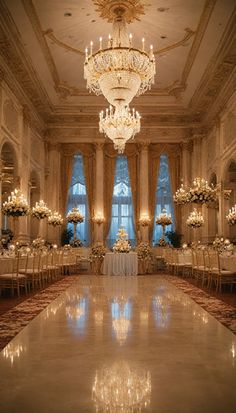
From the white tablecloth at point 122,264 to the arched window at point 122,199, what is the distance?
4509 mm

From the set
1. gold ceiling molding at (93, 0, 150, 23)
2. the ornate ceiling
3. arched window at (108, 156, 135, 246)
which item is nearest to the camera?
gold ceiling molding at (93, 0, 150, 23)

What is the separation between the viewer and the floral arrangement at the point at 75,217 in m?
17.5

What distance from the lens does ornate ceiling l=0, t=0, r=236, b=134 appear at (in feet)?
33.0

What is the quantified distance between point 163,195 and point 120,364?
15453 millimetres

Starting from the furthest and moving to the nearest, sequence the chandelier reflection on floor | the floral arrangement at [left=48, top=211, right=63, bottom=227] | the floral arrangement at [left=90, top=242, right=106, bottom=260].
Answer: the floral arrangement at [left=48, top=211, right=63, bottom=227] < the floral arrangement at [left=90, top=242, right=106, bottom=260] < the chandelier reflection on floor

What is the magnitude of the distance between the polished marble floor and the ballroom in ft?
0.06

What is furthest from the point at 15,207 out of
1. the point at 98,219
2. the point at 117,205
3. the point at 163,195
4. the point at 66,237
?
the point at 163,195

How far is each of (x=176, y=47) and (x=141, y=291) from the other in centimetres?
700

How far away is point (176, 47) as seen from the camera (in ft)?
40.4

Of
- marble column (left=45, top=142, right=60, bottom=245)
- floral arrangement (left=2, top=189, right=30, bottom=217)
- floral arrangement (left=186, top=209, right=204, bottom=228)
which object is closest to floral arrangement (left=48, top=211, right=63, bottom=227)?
marble column (left=45, top=142, right=60, bottom=245)

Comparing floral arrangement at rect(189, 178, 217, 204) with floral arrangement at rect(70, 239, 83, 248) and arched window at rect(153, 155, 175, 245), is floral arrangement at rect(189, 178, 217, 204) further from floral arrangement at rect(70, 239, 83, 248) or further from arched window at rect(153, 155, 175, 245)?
floral arrangement at rect(70, 239, 83, 248)

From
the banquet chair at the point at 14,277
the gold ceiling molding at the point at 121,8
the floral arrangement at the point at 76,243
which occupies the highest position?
the gold ceiling molding at the point at 121,8

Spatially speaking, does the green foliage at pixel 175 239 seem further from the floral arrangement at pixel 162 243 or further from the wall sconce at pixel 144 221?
the wall sconce at pixel 144 221

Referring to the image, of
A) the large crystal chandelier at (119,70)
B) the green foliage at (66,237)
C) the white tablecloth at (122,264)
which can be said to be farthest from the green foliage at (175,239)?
the large crystal chandelier at (119,70)
